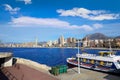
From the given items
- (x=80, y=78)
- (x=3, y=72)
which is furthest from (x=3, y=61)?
(x=80, y=78)

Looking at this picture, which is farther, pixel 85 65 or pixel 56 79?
pixel 85 65

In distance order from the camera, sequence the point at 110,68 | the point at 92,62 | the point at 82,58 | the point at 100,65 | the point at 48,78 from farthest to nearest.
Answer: the point at 82,58
the point at 92,62
the point at 100,65
the point at 110,68
the point at 48,78

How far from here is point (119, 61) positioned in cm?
3559

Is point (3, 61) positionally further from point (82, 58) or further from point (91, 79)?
point (82, 58)

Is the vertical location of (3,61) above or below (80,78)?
above

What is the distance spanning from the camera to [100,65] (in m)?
37.5

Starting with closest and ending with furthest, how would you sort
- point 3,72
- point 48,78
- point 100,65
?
point 48,78 < point 3,72 < point 100,65

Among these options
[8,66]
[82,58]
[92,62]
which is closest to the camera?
[8,66]

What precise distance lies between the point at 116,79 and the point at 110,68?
7845mm

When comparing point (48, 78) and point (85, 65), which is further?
point (85, 65)

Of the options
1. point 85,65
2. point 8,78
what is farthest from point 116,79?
point 8,78

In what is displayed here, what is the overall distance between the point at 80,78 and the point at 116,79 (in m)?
6.36

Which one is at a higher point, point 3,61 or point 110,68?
point 3,61

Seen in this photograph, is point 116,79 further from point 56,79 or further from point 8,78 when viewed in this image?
point 8,78
